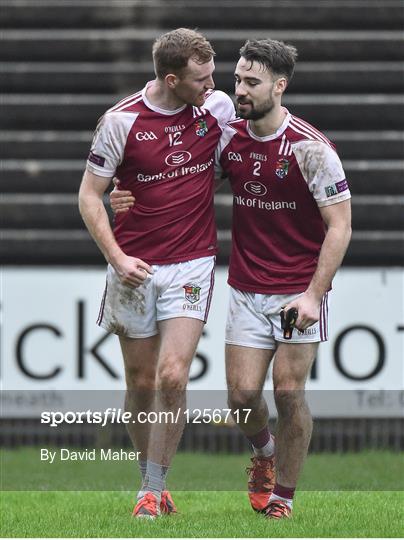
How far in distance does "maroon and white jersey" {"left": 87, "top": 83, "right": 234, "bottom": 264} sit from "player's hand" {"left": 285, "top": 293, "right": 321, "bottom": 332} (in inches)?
22.5

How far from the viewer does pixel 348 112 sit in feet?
42.8

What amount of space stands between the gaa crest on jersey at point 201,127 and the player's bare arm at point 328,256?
0.67 m

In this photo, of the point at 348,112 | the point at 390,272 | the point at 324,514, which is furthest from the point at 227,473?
the point at 348,112

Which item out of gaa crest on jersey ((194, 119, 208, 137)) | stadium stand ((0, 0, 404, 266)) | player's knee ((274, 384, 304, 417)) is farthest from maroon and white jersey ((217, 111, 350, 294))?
stadium stand ((0, 0, 404, 266))

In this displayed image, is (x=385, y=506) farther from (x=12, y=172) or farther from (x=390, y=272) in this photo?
(x=12, y=172)

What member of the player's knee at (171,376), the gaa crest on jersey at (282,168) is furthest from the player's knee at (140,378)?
the gaa crest on jersey at (282,168)

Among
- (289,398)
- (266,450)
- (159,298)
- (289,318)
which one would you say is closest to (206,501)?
(266,450)

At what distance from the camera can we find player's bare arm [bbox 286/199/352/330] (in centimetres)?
682

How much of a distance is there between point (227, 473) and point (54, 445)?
253 cm

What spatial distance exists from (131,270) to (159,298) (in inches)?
10.3

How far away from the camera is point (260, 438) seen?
734cm

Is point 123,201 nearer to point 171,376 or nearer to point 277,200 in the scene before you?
point 277,200

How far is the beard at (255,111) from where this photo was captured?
6891 millimetres

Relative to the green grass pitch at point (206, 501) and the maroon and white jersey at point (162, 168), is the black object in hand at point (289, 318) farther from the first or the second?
the green grass pitch at point (206, 501)
